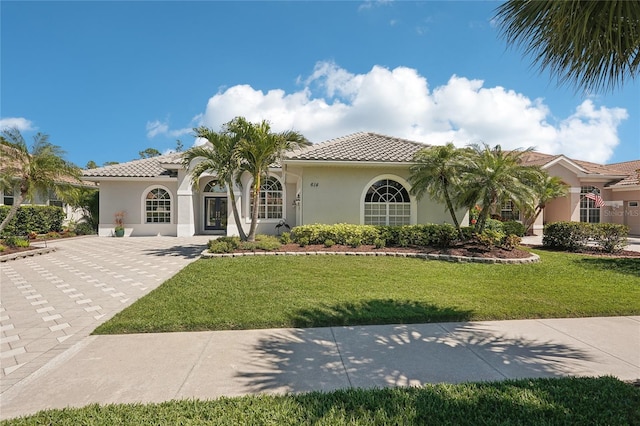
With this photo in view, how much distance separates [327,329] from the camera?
513cm

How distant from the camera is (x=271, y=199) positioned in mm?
19875

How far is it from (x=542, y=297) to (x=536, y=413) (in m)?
5.01

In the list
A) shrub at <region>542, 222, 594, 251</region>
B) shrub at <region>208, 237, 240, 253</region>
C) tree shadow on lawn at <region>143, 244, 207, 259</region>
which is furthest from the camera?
shrub at <region>542, 222, 594, 251</region>

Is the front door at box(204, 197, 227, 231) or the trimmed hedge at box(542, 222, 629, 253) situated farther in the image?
the front door at box(204, 197, 227, 231)

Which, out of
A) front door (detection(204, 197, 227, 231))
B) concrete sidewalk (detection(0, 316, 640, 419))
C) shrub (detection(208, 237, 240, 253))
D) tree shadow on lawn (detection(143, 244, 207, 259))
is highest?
front door (detection(204, 197, 227, 231))

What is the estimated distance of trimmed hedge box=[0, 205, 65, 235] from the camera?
724 inches

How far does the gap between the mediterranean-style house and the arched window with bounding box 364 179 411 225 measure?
5 centimetres

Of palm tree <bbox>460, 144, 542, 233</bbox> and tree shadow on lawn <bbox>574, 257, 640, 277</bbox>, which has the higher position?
palm tree <bbox>460, 144, 542, 233</bbox>

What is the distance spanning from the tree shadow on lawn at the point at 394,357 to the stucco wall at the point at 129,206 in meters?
18.8

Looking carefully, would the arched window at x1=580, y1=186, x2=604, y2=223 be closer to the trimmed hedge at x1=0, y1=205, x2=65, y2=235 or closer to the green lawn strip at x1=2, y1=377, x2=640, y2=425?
the green lawn strip at x1=2, y1=377, x2=640, y2=425

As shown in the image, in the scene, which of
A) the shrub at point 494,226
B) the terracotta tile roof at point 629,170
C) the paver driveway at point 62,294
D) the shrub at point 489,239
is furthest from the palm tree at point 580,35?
the terracotta tile roof at point 629,170

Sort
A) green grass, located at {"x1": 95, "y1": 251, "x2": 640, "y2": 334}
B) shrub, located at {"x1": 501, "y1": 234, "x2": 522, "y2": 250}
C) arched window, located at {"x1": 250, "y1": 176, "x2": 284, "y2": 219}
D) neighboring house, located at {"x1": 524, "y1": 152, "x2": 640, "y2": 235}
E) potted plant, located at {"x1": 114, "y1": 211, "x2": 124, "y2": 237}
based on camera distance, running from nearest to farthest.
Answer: green grass, located at {"x1": 95, "y1": 251, "x2": 640, "y2": 334} → shrub, located at {"x1": 501, "y1": 234, "x2": 522, "y2": 250} → arched window, located at {"x1": 250, "y1": 176, "x2": 284, "y2": 219} → potted plant, located at {"x1": 114, "y1": 211, "x2": 124, "y2": 237} → neighboring house, located at {"x1": 524, "y1": 152, "x2": 640, "y2": 235}

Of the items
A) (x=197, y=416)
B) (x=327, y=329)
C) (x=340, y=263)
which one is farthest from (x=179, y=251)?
(x=197, y=416)

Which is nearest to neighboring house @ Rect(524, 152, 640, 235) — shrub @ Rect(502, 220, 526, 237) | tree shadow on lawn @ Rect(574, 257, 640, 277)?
shrub @ Rect(502, 220, 526, 237)
